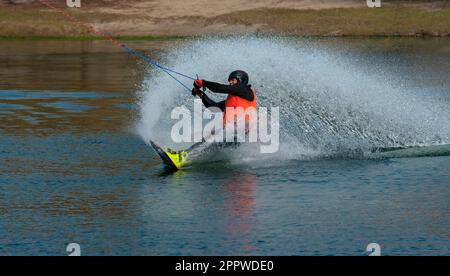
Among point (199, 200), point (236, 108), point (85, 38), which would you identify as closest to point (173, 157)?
point (236, 108)

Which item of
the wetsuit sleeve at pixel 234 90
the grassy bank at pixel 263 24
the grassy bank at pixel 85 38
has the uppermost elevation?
the wetsuit sleeve at pixel 234 90

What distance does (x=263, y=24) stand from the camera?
179ft

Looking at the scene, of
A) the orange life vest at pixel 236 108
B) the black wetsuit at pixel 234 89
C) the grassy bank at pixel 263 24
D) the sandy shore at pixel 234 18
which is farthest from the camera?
the sandy shore at pixel 234 18

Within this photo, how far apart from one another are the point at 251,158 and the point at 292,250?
618 centimetres

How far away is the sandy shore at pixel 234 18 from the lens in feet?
178

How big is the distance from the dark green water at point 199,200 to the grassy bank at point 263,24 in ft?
99.0

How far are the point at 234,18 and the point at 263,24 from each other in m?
1.91

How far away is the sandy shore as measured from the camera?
54219 mm

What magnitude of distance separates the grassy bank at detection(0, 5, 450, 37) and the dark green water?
99.0ft

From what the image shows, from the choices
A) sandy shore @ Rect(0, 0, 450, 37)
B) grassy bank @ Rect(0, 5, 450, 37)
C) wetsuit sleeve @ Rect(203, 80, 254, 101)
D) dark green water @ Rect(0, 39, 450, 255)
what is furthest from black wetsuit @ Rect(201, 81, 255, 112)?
sandy shore @ Rect(0, 0, 450, 37)

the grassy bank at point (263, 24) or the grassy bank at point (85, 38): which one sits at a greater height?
the grassy bank at point (263, 24)

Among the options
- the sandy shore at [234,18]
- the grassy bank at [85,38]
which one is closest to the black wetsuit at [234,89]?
the sandy shore at [234,18]

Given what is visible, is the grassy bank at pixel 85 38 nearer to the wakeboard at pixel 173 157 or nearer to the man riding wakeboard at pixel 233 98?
the man riding wakeboard at pixel 233 98

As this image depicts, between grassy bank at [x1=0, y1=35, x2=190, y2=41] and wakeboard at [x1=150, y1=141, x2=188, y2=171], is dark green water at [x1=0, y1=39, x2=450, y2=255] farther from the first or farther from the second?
grassy bank at [x1=0, y1=35, x2=190, y2=41]
